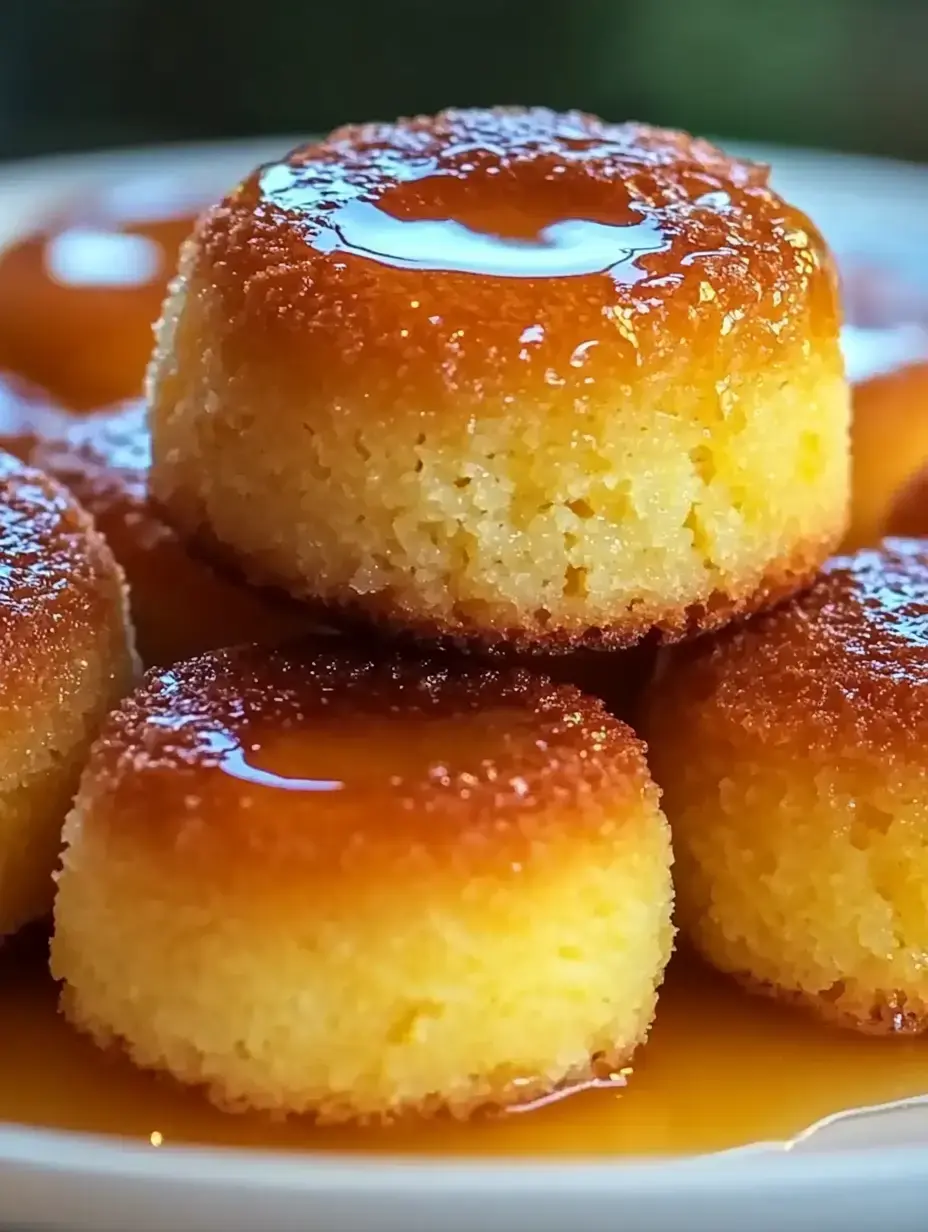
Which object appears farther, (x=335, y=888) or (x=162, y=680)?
(x=162, y=680)

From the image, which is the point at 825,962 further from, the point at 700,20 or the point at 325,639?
the point at 700,20

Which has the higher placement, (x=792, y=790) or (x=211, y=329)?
(x=211, y=329)

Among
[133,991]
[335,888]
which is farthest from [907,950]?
[133,991]

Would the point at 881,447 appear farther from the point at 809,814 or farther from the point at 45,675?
the point at 45,675

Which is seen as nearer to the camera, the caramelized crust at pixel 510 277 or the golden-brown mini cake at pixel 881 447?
the caramelized crust at pixel 510 277

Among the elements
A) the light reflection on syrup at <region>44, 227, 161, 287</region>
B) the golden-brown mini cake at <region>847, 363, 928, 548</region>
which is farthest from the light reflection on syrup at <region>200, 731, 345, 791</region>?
the light reflection on syrup at <region>44, 227, 161, 287</region>

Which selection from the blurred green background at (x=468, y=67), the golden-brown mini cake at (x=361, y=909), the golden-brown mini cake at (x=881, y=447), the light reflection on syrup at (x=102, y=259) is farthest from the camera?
the blurred green background at (x=468, y=67)

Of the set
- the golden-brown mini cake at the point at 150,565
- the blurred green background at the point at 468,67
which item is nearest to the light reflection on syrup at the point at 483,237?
the golden-brown mini cake at the point at 150,565

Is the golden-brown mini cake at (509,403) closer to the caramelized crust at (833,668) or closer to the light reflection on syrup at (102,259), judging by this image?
the caramelized crust at (833,668)
